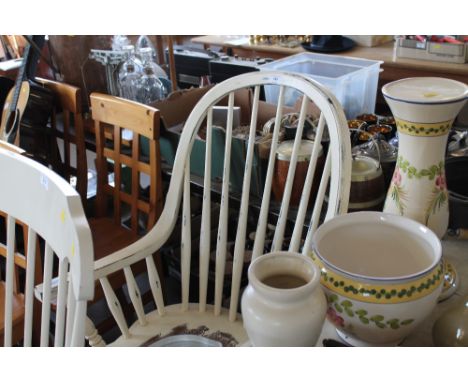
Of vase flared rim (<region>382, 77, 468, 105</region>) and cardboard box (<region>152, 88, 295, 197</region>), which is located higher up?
vase flared rim (<region>382, 77, 468, 105</region>)

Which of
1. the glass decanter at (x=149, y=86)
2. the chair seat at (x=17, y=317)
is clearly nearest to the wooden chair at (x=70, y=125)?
the glass decanter at (x=149, y=86)

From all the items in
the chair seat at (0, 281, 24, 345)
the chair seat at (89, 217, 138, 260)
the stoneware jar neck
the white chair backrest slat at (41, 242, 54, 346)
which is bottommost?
the chair seat at (0, 281, 24, 345)

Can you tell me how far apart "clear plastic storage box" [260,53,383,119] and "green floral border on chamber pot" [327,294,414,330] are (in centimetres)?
88

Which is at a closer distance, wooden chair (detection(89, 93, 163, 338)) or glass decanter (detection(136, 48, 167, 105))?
wooden chair (detection(89, 93, 163, 338))

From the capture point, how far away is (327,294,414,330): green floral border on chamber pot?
1.82 feet

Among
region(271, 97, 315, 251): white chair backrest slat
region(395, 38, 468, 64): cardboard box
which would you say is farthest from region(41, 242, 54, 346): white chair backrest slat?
region(395, 38, 468, 64): cardboard box

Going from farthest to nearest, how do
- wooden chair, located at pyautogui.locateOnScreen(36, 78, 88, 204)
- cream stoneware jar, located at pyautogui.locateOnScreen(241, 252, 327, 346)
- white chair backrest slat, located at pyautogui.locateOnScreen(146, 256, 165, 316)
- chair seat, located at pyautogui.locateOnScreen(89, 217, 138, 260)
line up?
wooden chair, located at pyautogui.locateOnScreen(36, 78, 88, 204), chair seat, located at pyautogui.locateOnScreen(89, 217, 138, 260), white chair backrest slat, located at pyautogui.locateOnScreen(146, 256, 165, 316), cream stoneware jar, located at pyautogui.locateOnScreen(241, 252, 327, 346)

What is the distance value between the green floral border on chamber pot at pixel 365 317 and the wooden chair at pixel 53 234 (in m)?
0.30

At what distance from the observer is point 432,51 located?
7.51ft

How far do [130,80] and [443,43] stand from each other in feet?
5.01

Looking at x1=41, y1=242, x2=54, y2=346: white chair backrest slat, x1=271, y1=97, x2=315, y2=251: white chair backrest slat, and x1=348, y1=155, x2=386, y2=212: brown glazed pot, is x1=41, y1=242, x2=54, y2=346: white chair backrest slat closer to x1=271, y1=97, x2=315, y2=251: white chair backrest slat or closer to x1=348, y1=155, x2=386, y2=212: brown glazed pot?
x1=271, y1=97, x2=315, y2=251: white chair backrest slat

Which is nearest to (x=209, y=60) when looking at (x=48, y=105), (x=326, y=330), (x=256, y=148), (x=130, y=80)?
(x=130, y=80)

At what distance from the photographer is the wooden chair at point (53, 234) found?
565 mm
